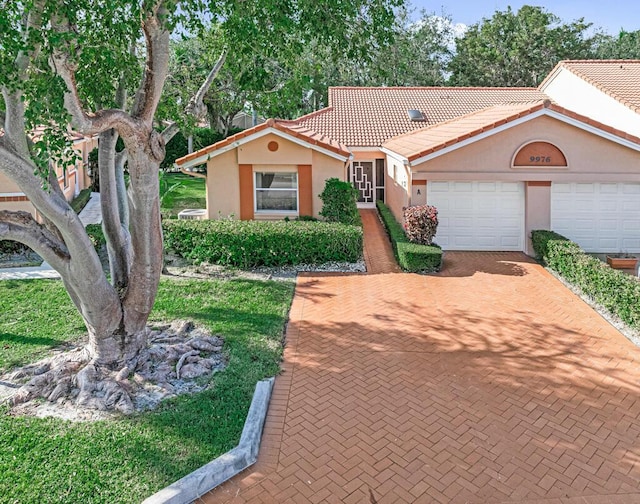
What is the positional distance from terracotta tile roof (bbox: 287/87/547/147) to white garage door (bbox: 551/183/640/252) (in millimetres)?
9434

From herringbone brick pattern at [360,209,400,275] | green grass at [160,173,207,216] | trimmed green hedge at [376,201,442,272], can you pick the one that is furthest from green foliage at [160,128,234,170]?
trimmed green hedge at [376,201,442,272]

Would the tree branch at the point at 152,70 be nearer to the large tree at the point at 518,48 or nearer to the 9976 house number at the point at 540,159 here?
the 9976 house number at the point at 540,159

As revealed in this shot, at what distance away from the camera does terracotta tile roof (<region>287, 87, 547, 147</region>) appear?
26.3 meters

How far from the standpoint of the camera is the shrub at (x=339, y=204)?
1853cm

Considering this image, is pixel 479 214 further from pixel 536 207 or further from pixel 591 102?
pixel 591 102

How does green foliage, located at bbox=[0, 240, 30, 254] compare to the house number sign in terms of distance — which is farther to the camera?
the house number sign

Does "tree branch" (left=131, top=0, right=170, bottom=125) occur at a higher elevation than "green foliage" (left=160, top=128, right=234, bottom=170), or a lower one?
lower

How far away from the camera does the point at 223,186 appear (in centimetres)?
1970

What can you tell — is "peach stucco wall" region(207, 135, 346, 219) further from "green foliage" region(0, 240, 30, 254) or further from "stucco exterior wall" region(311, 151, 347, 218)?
"green foliage" region(0, 240, 30, 254)

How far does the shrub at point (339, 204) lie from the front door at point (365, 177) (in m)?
7.86

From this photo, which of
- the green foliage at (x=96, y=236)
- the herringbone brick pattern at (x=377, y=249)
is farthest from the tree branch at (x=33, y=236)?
the herringbone brick pattern at (x=377, y=249)

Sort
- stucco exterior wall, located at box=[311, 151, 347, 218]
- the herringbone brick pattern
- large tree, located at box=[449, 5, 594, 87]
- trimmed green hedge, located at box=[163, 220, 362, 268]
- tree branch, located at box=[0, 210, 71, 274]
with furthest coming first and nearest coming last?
large tree, located at box=[449, 5, 594, 87] < stucco exterior wall, located at box=[311, 151, 347, 218] < the herringbone brick pattern < trimmed green hedge, located at box=[163, 220, 362, 268] < tree branch, located at box=[0, 210, 71, 274]

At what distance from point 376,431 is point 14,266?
1267cm

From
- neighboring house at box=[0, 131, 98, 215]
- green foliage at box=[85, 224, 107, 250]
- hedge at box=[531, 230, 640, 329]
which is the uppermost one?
neighboring house at box=[0, 131, 98, 215]
